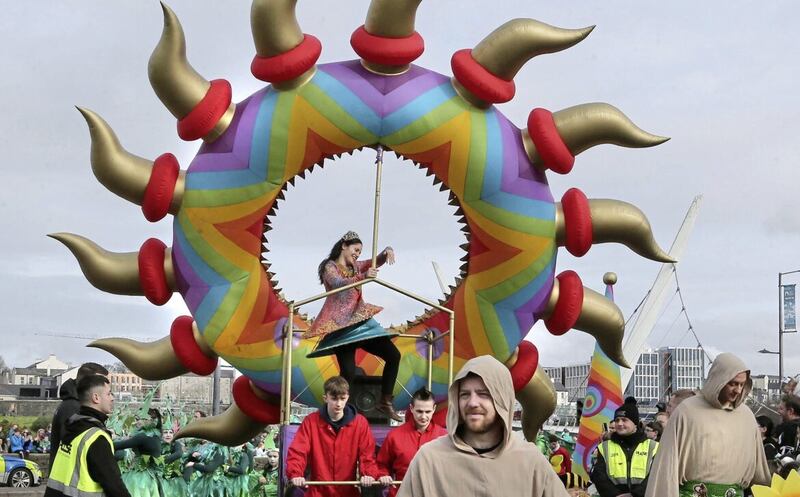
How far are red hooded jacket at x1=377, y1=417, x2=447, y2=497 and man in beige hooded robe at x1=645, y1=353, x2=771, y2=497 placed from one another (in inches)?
67.7

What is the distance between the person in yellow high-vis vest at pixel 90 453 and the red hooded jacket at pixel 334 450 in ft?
5.66

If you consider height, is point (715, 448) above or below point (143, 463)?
above

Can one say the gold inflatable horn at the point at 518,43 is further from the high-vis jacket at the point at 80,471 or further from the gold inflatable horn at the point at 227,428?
the high-vis jacket at the point at 80,471

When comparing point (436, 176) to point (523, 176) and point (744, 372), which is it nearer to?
point (523, 176)

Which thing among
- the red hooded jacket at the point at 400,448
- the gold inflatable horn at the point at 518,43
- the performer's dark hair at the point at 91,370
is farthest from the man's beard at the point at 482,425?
the gold inflatable horn at the point at 518,43

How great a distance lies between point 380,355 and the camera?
9.84m

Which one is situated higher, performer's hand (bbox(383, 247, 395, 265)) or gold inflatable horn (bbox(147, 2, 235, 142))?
gold inflatable horn (bbox(147, 2, 235, 142))

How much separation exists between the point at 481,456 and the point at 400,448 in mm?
3491

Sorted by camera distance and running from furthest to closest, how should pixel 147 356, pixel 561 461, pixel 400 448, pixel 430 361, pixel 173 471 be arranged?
pixel 561 461
pixel 173 471
pixel 147 356
pixel 430 361
pixel 400 448

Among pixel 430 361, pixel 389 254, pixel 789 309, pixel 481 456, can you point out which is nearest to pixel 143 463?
pixel 430 361

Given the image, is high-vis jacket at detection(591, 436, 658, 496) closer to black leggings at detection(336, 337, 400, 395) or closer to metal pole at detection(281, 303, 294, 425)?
black leggings at detection(336, 337, 400, 395)

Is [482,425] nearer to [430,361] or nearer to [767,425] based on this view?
[767,425]

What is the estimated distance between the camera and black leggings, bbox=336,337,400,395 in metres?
9.61

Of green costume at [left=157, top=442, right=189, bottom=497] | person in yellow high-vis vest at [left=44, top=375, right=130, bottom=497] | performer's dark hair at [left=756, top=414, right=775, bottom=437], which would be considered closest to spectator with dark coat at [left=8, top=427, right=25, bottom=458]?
green costume at [left=157, top=442, right=189, bottom=497]
